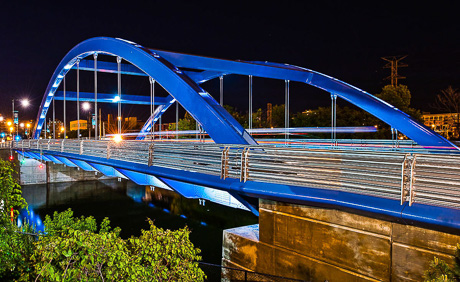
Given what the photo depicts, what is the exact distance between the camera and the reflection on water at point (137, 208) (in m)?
21.2

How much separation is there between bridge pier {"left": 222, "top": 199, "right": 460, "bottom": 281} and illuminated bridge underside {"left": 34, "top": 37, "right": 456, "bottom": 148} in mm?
3269

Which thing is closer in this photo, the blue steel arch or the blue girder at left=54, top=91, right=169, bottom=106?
the blue steel arch

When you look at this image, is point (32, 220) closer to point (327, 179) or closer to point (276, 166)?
point (276, 166)

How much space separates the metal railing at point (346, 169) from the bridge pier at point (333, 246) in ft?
1.45

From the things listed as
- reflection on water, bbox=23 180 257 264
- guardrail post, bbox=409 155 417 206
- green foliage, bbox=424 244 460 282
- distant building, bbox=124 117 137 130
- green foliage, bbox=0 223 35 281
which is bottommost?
reflection on water, bbox=23 180 257 264

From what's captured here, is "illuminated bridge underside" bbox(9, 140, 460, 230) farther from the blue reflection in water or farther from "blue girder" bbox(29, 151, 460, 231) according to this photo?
the blue reflection in water

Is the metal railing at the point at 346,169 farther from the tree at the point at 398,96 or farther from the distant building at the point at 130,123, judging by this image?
the distant building at the point at 130,123

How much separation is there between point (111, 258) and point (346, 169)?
3.93 m

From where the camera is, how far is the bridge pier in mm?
5258

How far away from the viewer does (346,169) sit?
629 cm

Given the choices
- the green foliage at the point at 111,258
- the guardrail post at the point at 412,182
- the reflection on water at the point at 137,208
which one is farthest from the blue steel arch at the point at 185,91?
the reflection on water at the point at 137,208

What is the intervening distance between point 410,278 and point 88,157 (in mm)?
14061

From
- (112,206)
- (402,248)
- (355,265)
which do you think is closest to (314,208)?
(355,265)

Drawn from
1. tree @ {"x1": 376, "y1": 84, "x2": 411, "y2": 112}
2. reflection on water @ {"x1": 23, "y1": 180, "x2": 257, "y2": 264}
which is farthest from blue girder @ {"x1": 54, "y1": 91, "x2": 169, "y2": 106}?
tree @ {"x1": 376, "y1": 84, "x2": 411, "y2": 112}
